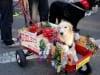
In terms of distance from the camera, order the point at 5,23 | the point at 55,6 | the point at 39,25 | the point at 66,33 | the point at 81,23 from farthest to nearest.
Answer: the point at 81,23
the point at 5,23
the point at 55,6
the point at 39,25
the point at 66,33

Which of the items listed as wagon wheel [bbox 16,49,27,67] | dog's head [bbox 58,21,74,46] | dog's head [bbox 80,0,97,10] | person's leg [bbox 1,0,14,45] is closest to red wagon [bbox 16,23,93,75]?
wagon wheel [bbox 16,49,27,67]

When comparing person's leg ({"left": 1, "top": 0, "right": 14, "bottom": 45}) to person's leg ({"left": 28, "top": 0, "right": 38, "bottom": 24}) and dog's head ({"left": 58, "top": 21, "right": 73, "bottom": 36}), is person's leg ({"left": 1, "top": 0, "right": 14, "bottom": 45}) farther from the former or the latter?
dog's head ({"left": 58, "top": 21, "right": 73, "bottom": 36})

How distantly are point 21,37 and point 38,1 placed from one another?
32.1 inches

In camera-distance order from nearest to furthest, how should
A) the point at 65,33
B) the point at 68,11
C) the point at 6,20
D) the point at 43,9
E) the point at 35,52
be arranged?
the point at 65,33 < the point at 35,52 < the point at 68,11 < the point at 43,9 < the point at 6,20

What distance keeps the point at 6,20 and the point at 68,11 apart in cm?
99

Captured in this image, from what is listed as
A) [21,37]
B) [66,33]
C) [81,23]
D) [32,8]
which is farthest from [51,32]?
[81,23]

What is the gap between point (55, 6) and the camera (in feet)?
13.6

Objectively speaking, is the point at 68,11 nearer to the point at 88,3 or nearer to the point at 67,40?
the point at 88,3

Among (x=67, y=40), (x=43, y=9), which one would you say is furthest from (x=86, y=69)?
(x=43, y=9)

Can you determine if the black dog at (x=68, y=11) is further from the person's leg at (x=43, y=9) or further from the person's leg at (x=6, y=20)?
the person's leg at (x=6, y=20)

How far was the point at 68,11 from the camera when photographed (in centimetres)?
398

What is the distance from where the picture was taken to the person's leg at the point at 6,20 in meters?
4.32

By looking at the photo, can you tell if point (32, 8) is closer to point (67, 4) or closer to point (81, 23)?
point (67, 4)

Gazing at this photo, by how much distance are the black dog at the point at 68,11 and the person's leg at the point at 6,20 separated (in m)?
0.63
